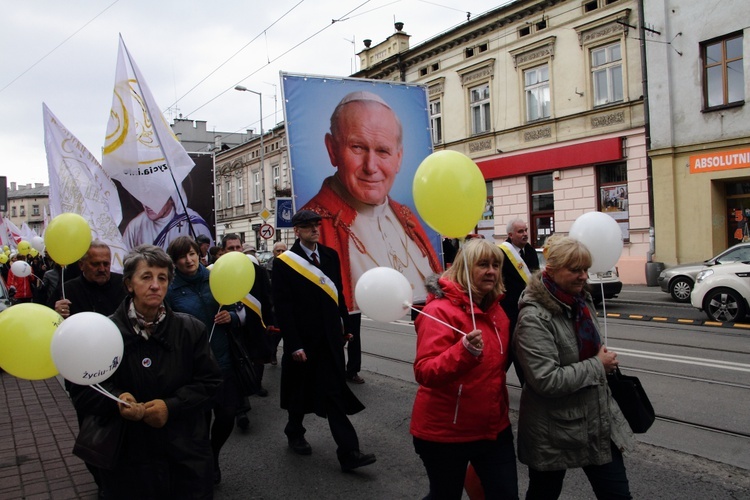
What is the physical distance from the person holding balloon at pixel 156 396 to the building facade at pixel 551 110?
18.4 m

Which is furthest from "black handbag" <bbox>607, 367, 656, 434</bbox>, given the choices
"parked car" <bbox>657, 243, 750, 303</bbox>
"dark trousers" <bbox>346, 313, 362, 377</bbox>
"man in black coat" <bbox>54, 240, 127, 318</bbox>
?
"parked car" <bbox>657, 243, 750, 303</bbox>

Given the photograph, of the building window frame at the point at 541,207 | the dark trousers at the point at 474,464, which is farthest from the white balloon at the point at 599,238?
the building window frame at the point at 541,207

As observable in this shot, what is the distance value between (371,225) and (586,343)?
10.2 feet

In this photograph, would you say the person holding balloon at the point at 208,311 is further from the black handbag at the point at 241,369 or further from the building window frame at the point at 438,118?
the building window frame at the point at 438,118

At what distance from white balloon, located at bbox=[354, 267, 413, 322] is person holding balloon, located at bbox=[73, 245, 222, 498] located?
81 cm

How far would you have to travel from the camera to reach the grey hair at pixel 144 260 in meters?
2.83

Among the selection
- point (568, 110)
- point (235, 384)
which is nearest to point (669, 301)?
point (568, 110)

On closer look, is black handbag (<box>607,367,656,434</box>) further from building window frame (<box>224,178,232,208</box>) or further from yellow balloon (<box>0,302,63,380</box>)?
building window frame (<box>224,178,232,208</box>)

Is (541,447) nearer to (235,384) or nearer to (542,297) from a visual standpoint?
(542,297)

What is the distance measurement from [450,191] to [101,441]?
200 cm

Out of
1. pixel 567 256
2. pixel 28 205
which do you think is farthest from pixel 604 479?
pixel 28 205

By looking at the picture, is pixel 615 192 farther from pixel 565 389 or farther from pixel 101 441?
pixel 101 441

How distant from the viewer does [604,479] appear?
2818mm

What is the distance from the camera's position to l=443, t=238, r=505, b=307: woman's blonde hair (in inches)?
115
